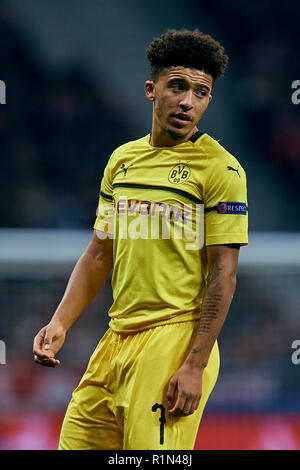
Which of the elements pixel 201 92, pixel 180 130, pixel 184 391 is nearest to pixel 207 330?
pixel 184 391

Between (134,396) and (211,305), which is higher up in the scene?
(211,305)

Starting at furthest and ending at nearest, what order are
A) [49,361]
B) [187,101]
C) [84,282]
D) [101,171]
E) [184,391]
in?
[101,171] → [84,282] → [49,361] → [187,101] → [184,391]

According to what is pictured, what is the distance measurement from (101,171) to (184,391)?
2.90m

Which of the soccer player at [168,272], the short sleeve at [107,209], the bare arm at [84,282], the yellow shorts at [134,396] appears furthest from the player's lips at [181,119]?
the yellow shorts at [134,396]

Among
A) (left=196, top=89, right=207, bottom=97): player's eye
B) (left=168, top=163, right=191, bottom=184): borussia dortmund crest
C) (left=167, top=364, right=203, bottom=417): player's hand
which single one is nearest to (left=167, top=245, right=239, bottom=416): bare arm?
(left=167, top=364, right=203, bottom=417): player's hand

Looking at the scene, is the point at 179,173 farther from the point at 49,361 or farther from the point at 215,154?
the point at 49,361

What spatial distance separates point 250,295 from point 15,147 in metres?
1.92

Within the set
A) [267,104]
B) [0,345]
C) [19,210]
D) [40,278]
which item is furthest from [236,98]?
[0,345]

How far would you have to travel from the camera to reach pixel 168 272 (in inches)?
87.7

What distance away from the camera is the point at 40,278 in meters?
3.88

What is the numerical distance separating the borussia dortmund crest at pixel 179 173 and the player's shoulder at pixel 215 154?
73 mm

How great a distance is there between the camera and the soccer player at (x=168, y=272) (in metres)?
2.15
